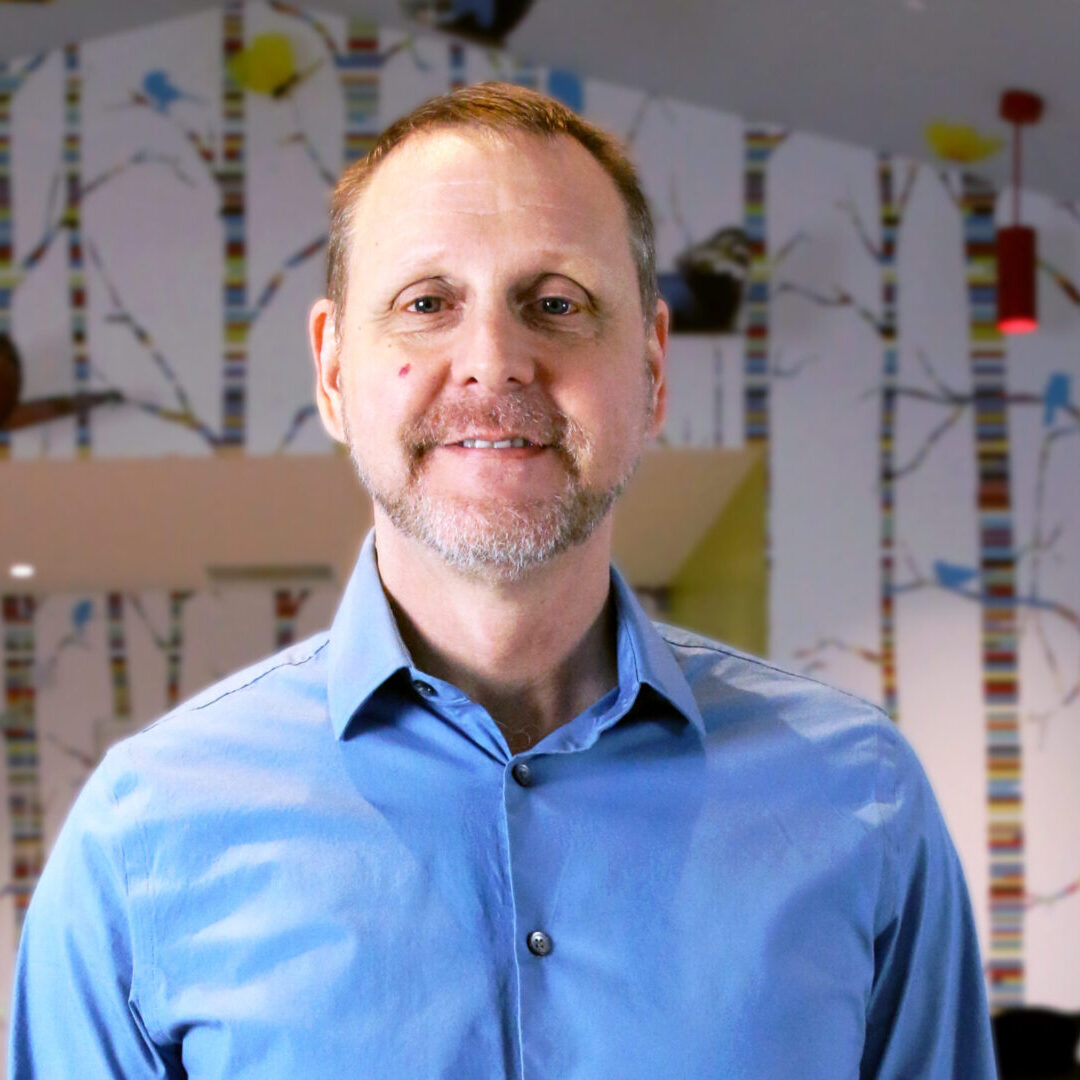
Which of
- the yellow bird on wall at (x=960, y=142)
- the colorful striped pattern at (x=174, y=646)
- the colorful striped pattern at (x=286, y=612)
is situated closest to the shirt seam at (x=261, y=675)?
the yellow bird on wall at (x=960, y=142)

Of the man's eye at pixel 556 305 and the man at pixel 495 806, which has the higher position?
the man's eye at pixel 556 305

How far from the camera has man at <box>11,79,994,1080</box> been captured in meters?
1.00

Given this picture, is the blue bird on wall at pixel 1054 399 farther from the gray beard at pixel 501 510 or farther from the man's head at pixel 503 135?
the gray beard at pixel 501 510

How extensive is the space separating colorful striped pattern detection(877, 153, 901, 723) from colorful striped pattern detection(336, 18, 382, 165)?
1.15 meters

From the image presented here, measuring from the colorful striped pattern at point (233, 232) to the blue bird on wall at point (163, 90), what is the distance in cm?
9

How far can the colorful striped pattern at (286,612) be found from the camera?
16.7 ft

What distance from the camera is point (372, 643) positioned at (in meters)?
1.10

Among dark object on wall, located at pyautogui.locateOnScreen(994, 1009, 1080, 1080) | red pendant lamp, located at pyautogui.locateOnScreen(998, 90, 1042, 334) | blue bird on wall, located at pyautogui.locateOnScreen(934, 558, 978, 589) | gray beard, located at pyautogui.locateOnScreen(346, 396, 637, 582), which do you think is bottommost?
dark object on wall, located at pyautogui.locateOnScreen(994, 1009, 1080, 1080)

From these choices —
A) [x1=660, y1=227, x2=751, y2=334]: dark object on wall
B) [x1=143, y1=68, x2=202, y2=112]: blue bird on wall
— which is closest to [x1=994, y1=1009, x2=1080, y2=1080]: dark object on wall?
[x1=660, y1=227, x2=751, y2=334]: dark object on wall

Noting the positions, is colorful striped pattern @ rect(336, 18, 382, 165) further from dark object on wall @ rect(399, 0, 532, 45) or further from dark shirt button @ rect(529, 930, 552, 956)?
dark shirt button @ rect(529, 930, 552, 956)

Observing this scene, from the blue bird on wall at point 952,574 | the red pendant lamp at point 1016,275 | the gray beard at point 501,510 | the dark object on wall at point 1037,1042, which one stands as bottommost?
the dark object on wall at point 1037,1042

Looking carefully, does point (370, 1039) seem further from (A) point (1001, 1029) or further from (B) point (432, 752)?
(A) point (1001, 1029)

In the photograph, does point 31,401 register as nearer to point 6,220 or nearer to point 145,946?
point 6,220

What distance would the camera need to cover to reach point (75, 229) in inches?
129
